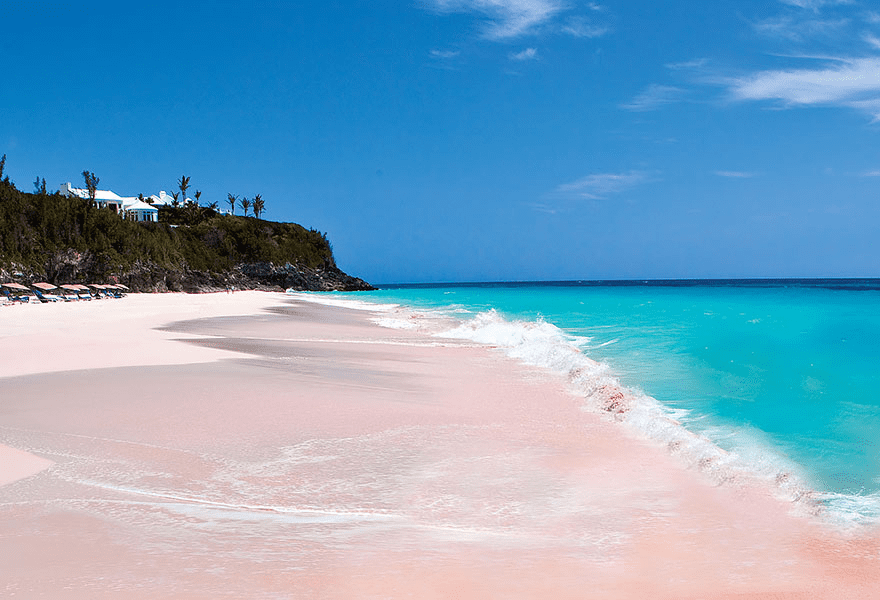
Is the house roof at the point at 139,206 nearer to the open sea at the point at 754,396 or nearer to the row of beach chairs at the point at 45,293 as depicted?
the row of beach chairs at the point at 45,293

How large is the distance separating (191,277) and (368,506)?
84.5 meters

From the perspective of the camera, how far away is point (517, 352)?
14.6m

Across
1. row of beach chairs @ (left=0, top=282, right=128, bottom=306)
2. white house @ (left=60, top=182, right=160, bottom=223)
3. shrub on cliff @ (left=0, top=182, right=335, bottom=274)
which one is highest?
white house @ (left=60, top=182, right=160, bottom=223)

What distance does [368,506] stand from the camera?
439 centimetres

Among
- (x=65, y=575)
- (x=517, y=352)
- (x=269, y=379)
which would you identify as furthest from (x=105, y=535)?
(x=517, y=352)

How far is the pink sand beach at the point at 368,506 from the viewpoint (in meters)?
3.29

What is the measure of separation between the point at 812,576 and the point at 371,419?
4.60 m

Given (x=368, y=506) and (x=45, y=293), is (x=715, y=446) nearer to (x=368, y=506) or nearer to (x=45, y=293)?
(x=368, y=506)

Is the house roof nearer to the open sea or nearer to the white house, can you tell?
the white house

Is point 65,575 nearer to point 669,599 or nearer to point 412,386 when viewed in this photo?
point 669,599

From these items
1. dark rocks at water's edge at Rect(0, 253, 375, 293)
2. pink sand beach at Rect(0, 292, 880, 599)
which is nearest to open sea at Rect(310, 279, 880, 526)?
pink sand beach at Rect(0, 292, 880, 599)

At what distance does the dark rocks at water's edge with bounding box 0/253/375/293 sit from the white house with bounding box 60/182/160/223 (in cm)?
1597

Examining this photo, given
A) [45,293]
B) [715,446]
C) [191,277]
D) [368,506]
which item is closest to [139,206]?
[191,277]

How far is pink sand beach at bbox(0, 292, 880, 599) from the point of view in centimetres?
329
